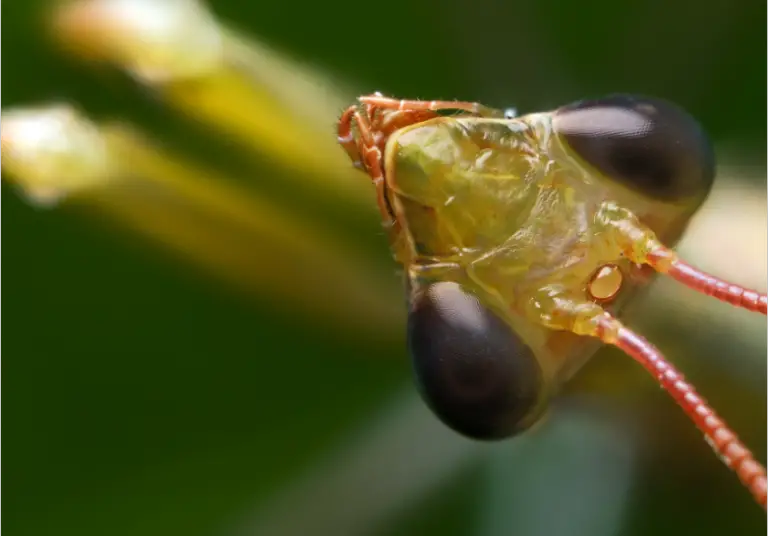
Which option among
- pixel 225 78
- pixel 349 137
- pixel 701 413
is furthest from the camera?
pixel 225 78

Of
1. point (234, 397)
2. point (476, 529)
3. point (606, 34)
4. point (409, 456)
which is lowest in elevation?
point (476, 529)

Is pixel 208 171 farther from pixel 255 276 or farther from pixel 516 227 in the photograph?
pixel 516 227

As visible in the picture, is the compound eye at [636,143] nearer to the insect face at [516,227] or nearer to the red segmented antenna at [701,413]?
the insect face at [516,227]

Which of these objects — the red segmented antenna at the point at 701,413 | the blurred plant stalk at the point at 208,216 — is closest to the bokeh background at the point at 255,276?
the blurred plant stalk at the point at 208,216

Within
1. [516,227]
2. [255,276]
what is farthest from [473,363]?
[255,276]

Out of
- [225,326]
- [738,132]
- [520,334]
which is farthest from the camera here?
[225,326]

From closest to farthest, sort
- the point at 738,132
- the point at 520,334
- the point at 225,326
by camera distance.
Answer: the point at 520,334 < the point at 738,132 < the point at 225,326

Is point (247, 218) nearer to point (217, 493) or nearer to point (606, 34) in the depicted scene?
point (217, 493)

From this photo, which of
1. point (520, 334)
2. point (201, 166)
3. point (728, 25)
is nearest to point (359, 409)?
point (201, 166)
